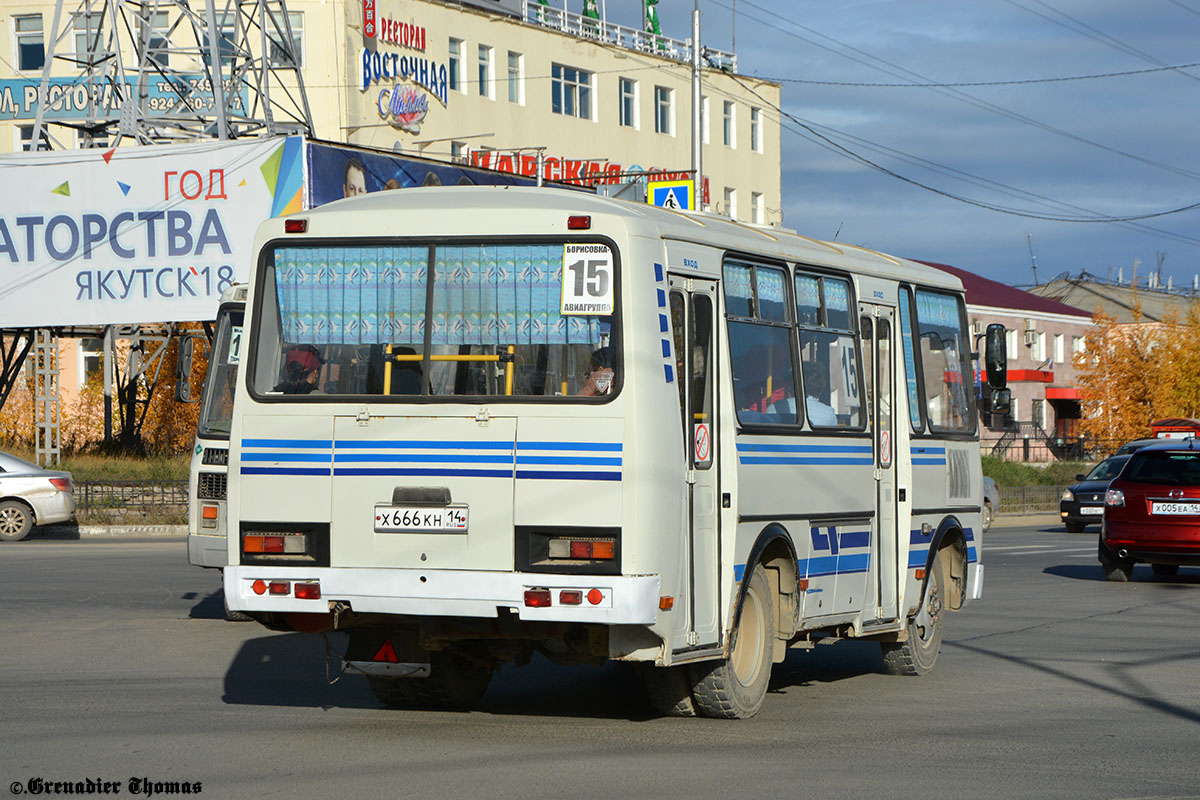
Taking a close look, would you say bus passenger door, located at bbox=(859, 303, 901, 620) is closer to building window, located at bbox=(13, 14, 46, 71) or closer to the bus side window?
the bus side window

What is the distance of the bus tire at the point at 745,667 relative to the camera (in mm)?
9664

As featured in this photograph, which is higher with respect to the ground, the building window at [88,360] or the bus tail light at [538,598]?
the building window at [88,360]

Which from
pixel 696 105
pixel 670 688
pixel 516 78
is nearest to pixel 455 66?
pixel 516 78

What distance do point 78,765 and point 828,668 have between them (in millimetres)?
6550

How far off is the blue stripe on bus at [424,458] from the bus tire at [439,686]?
1.64 m

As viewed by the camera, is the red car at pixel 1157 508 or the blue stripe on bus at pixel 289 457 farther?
the red car at pixel 1157 508

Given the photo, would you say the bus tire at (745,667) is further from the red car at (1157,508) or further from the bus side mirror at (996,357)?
the red car at (1157,508)

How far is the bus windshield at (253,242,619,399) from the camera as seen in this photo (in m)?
8.87

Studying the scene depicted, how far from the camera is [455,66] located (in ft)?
194

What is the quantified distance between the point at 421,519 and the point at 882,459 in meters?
4.05

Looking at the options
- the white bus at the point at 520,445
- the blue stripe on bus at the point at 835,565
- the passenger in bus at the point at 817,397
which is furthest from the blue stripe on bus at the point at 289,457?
the passenger in bus at the point at 817,397

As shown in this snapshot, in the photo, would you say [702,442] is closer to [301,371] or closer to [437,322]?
[437,322]

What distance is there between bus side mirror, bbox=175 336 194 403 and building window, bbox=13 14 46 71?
46804 millimetres

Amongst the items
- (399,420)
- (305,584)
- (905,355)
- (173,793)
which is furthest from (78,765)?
(905,355)
